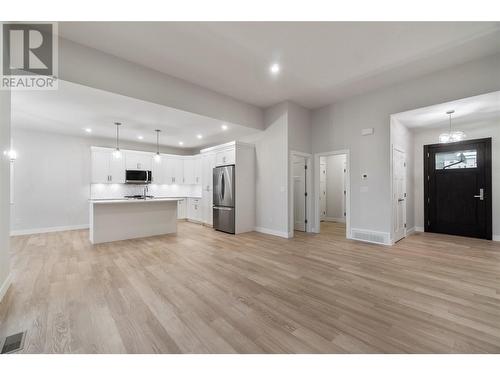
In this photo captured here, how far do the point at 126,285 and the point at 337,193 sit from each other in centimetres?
726

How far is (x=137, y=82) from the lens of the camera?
3.72 meters

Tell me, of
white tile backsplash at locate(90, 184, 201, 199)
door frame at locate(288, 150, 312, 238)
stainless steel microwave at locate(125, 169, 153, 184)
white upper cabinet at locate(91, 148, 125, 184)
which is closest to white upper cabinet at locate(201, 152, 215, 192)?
white tile backsplash at locate(90, 184, 201, 199)

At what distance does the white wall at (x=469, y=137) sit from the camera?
489 cm

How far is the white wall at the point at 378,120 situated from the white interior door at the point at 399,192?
0.87ft

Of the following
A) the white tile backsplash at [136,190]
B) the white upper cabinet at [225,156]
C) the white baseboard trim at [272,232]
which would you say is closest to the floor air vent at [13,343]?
the white baseboard trim at [272,232]

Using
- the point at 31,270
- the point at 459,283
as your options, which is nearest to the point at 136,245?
the point at 31,270

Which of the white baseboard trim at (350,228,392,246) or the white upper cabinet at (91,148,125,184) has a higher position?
the white upper cabinet at (91,148,125,184)

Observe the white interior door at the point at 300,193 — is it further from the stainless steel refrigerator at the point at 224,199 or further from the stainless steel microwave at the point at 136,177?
the stainless steel microwave at the point at 136,177

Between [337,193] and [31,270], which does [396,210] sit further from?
[31,270]

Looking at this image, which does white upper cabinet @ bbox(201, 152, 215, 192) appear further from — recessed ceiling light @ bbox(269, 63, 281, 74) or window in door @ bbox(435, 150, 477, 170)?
window in door @ bbox(435, 150, 477, 170)

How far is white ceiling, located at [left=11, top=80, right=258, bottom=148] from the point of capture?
12.0 ft

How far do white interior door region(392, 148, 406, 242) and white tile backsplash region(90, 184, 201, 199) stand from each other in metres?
6.53

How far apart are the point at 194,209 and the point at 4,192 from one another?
18.0 ft

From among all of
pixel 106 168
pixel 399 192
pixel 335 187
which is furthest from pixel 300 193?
pixel 106 168
